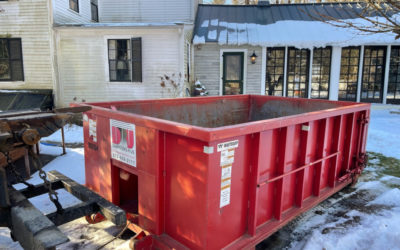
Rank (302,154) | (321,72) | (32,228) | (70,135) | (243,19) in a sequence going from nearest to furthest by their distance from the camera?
(32,228) → (302,154) → (70,135) → (321,72) → (243,19)

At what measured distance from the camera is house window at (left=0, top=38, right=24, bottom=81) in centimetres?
1073

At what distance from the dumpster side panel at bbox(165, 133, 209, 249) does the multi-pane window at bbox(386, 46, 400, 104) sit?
45.4ft

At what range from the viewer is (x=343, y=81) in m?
13.0

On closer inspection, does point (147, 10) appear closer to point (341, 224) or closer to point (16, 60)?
point (16, 60)

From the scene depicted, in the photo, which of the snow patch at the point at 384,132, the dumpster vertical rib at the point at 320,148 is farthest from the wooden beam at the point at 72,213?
the snow patch at the point at 384,132

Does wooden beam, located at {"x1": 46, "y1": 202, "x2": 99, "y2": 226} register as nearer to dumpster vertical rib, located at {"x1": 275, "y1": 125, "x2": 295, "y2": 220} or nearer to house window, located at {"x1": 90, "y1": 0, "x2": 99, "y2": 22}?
dumpster vertical rib, located at {"x1": 275, "y1": 125, "x2": 295, "y2": 220}

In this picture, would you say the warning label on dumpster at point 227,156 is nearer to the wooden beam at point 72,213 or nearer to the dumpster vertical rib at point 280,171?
the dumpster vertical rib at point 280,171

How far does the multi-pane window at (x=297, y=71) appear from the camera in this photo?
41.5 feet

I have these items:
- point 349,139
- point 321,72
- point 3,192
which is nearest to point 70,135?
point 3,192

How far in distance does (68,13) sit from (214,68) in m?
6.14

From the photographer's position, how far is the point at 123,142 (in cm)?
260

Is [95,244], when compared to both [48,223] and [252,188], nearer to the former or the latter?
[48,223]

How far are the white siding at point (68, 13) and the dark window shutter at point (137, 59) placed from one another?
9.81ft

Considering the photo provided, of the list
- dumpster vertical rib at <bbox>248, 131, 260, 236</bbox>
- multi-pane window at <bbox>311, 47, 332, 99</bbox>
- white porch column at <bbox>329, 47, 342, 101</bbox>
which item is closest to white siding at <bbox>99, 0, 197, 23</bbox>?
multi-pane window at <bbox>311, 47, 332, 99</bbox>
